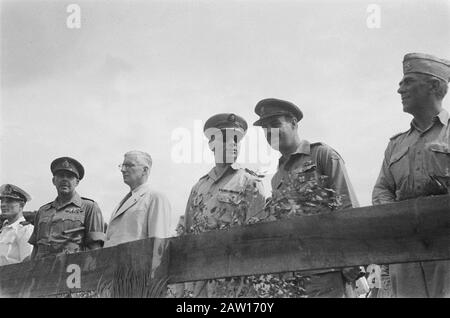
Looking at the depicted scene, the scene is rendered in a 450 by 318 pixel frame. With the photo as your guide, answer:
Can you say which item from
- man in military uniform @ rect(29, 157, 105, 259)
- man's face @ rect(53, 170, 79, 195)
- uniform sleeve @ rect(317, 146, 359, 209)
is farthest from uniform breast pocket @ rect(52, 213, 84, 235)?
uniform sleeve @ rect(317, 146, 359, 209)

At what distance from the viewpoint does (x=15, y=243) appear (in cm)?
612

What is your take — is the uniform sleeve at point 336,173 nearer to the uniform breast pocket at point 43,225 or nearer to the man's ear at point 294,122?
the man's ear at point 294,122

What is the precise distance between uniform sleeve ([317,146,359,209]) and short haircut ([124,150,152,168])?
5.32 ft

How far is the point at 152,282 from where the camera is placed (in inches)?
118

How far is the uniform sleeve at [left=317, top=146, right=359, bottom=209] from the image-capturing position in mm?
3660

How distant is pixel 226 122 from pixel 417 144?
4.91 feet

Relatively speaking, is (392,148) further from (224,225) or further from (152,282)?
(152,282)

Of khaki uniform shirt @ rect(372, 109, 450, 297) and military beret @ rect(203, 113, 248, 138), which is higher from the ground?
military beret @ rect(203, 113, 248, 138)

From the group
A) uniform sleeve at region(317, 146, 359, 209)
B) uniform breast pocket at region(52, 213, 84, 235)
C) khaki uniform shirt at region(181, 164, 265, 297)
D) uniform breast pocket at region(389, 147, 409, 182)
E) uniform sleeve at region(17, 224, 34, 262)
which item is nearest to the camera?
uniform breast pocket at region(389, 147, 409, 182)

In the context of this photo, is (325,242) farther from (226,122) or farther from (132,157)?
(132,157)

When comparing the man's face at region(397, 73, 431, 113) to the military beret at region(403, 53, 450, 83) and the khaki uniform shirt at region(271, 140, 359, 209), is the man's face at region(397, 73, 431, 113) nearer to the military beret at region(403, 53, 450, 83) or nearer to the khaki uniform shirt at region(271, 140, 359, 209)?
the military beret at region(403, 53, 450, 83)

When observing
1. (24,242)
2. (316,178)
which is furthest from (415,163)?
(24,242)
